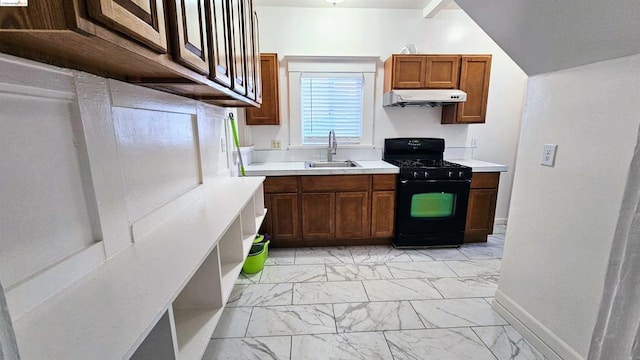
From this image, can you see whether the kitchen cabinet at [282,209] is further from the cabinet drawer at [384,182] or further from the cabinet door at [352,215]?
the cabinet drawer at [384,182]

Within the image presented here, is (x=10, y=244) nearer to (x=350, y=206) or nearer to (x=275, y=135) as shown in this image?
(x=350, y=206)

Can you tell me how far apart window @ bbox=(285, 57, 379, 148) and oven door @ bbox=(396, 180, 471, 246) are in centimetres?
88

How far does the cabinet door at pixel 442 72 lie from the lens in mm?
2848

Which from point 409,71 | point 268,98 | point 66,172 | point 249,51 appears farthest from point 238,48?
point 409,71

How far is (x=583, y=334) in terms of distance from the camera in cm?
137

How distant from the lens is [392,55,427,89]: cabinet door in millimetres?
2840

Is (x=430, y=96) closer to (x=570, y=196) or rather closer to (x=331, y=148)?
(x=331, y=148)

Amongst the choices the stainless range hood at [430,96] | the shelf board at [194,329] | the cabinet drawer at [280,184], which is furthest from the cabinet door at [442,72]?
the shelf board at [194,329]

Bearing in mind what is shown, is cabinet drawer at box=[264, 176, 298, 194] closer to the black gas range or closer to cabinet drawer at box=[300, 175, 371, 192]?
cabinet drawer at box=[300, 175, 371, 192]

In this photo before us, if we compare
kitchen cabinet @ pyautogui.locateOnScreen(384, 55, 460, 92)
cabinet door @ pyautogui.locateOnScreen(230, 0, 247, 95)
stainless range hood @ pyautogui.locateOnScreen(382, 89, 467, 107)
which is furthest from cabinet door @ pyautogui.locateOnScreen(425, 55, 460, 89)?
cabinet door @ pyautogui.locateOnScreen(230, 0, 247, 95)

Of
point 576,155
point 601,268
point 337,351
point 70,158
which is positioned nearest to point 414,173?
point 576,155

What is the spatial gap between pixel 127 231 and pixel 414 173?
2424mm

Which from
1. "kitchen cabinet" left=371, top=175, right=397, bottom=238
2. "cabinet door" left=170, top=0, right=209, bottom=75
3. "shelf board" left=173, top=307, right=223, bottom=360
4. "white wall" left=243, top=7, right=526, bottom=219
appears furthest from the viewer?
"white wall" left=243, top=7, right=526, bottom=219

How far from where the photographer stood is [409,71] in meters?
2.87
